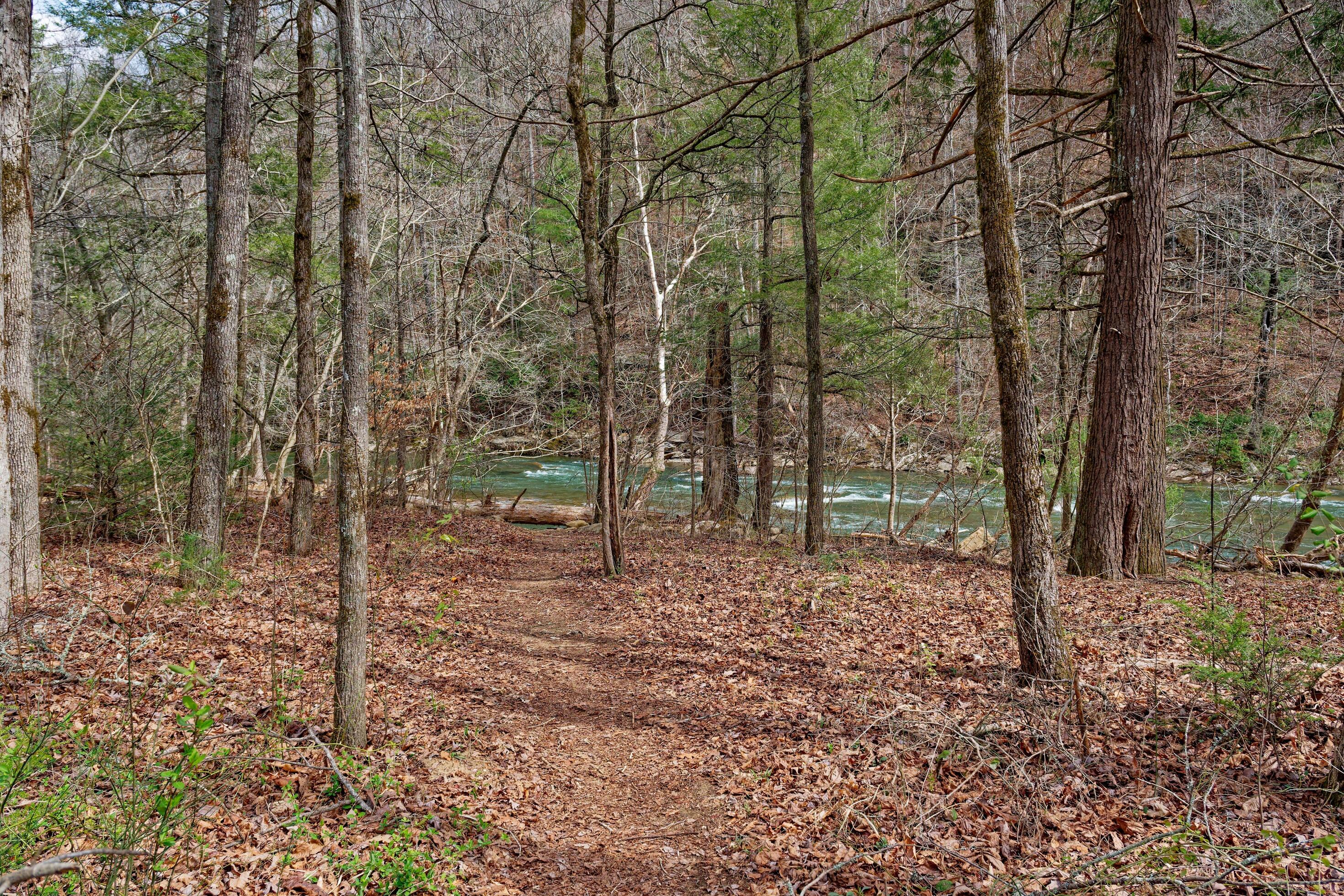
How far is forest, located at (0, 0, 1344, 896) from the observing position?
3615mm

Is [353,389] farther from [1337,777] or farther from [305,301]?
[305,301]

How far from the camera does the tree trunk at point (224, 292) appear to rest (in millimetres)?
7223

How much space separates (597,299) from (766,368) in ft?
21.7

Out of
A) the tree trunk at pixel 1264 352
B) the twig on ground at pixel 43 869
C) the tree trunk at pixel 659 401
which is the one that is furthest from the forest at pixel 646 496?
the tree trunk at pixel 1264 352

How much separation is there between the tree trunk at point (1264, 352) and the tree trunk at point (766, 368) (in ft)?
28.2

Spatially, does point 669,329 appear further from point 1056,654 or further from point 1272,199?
point 1272,199

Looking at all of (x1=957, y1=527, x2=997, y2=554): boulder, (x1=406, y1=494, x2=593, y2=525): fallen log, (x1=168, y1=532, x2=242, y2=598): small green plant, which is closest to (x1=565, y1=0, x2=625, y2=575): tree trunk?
(x1=168, y1=532, x2=242, y2=598): small green plant

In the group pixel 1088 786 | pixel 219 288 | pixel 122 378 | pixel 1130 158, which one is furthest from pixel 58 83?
pixel 1088 786

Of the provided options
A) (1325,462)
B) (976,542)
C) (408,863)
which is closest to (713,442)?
(976,542)

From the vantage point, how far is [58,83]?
12336 mm

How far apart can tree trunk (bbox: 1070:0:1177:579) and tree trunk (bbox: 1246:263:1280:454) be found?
7.94m

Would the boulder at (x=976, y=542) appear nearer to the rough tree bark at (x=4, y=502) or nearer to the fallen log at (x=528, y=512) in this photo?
the fallen log at (x=528, y=512)

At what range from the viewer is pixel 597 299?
8.94m

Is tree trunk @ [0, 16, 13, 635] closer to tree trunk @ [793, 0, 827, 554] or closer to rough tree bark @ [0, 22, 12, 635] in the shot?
rough tree bark @ [0, 22, 12, 635]
